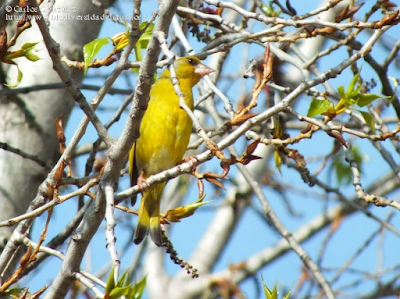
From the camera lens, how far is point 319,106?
274cm

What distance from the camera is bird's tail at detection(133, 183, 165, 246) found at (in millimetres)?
3920

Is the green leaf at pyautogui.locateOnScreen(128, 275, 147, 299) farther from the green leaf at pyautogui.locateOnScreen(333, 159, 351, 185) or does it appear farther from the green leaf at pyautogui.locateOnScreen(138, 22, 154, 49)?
the green leaf at pyautogui.locateOnScreen(333, 159, 351, 185)

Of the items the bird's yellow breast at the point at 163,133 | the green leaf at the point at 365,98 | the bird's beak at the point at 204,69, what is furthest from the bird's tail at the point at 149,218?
the green leaf at the point at 365,98

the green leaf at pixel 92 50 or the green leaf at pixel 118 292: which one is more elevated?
the green leaf at pixel 92 50

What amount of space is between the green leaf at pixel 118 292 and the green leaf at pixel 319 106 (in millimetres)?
1133

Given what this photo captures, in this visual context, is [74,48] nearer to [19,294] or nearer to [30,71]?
[30,71]

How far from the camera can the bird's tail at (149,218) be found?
3920 millimetres

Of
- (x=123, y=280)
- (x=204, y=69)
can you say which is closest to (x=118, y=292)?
(x=123, y=280)

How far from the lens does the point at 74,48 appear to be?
378cm

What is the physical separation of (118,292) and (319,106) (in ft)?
3.88

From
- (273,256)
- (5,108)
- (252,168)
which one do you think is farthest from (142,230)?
(273,256)

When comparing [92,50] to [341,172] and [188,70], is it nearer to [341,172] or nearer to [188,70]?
[188,70]

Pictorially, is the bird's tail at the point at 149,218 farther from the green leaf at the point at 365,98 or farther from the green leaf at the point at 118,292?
the green leaf at the point at 118,292

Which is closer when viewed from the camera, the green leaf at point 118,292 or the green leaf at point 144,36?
the green leaf at point 118,292
